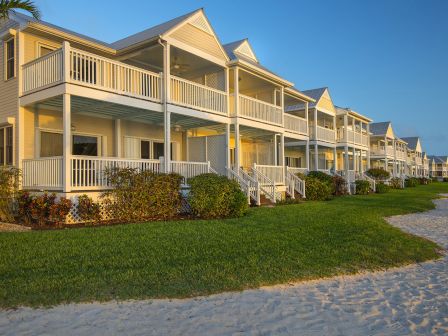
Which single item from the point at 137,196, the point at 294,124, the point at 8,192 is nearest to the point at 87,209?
the point at 137,196

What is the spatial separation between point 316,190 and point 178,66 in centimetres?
1084

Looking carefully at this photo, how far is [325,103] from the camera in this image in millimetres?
31359

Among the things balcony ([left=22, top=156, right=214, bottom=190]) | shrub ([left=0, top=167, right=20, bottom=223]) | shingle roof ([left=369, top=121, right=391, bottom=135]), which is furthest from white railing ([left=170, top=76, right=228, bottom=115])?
shingle roof ([left=369, top=121, right=391, bottom=135])

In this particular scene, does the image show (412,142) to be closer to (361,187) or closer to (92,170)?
(361,187)

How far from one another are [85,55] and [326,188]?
1578cm

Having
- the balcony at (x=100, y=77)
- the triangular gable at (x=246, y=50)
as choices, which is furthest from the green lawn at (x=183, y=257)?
the triangular gable at (x=246, y=50)

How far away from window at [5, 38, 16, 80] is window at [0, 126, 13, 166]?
2.04 m

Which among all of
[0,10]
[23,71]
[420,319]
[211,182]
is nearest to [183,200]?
[211,182]

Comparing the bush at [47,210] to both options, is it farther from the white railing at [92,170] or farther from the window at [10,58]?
the window at [10,58]

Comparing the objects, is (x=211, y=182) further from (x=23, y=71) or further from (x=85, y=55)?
(x=23, y=71)

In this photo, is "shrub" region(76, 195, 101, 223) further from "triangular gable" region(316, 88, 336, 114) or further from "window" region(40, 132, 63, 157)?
"triangular gable" region(316, 88, 336, 114)

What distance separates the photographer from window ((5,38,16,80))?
47.5 ft

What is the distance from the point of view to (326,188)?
75.7 ft

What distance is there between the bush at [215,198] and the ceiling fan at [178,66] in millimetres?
6550
